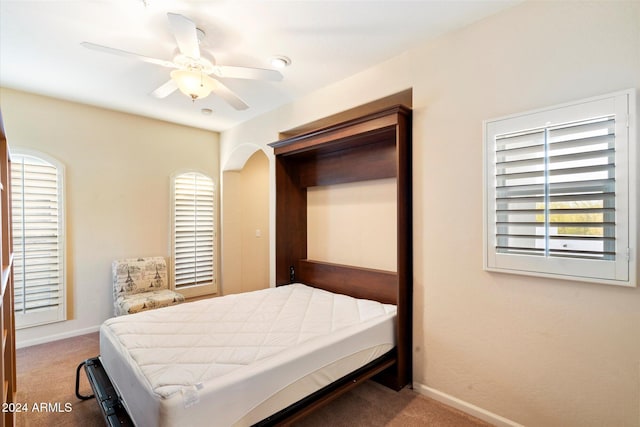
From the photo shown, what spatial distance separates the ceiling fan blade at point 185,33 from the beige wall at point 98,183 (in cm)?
247

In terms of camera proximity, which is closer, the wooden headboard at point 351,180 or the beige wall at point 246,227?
the wooden headboard at point 351,180

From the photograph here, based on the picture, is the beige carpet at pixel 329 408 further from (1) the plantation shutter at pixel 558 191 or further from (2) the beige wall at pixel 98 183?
(1) the plantation shutter at pixel 558 191

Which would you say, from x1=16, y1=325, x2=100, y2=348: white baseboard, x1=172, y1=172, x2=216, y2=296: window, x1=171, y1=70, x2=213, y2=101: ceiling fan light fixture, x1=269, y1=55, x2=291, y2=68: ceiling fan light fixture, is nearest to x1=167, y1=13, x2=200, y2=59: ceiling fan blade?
x1=171, y1=70, x2=213, y2=101: ceiling fan light fixture

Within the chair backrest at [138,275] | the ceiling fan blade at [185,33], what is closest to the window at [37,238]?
the chair backrest at [138,275]

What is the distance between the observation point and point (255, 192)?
16.7ft

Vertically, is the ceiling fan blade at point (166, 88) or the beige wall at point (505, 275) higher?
the ceiling fan blade at point (166, 88)

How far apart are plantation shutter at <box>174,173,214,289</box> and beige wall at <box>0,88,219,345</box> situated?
0.16 meters

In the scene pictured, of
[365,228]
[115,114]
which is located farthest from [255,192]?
[365,228]

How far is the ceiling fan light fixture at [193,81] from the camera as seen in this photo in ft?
6.72

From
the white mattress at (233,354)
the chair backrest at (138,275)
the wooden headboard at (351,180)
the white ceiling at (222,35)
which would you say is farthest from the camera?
the chair backrest at (138,275)

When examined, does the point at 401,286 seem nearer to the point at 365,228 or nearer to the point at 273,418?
the point at 365,228

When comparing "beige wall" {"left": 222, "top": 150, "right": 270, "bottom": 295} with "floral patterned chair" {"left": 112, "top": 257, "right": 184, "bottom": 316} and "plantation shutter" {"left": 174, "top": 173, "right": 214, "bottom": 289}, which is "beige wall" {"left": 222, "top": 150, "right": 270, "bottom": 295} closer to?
"plantation shutter" {"left": 174, "top": 173, "right": 214, "bottom": 289}

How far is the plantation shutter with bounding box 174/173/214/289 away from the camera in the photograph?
428cm

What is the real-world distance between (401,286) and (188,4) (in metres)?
2.40
